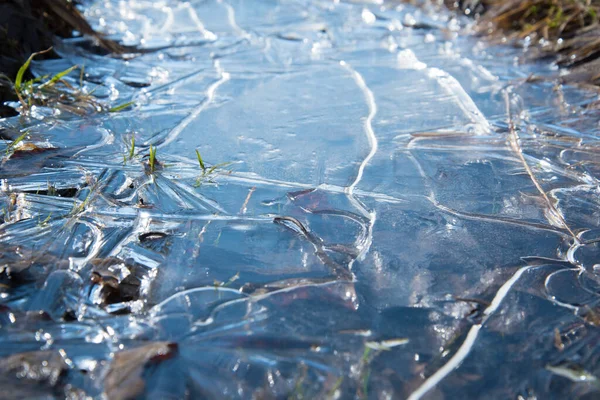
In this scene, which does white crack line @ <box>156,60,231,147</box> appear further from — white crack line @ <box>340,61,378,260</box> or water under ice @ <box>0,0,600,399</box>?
white crack line @ <box>340,61,378,260</box>

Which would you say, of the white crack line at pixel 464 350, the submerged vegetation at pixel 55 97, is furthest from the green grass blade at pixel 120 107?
the white crack line at pixel 464 350

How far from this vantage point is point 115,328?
1.33 m

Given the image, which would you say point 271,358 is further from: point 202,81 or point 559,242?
point 202,81

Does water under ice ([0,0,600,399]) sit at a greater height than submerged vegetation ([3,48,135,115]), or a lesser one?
lesser

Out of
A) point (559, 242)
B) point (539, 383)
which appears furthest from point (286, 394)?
point (559, 242)

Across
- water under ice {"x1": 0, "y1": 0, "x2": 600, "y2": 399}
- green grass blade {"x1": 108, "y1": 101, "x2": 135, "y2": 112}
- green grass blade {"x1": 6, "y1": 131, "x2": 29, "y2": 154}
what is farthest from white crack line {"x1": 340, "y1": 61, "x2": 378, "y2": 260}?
green grass blade {"x1": 6, "y1": 131, "x2": 29, "y2": 154}

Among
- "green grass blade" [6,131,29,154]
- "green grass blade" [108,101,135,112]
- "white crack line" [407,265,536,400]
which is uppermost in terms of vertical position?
"green grass blade" [108,101,135,112]

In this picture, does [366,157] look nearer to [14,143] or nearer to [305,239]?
[305,239]

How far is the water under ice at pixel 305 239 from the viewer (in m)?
1.26

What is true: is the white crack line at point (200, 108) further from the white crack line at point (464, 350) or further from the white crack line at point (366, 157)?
the white crack line at point (464, 350)

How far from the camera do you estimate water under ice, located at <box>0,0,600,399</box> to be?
126 centimetres

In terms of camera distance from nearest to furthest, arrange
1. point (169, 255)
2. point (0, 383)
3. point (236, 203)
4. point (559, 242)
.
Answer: point (0, 383)
point (169, 255)
point (559, 242)
point (236, 203)

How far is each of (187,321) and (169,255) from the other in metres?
0.29

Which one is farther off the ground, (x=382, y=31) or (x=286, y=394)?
(x=382, y=31)
